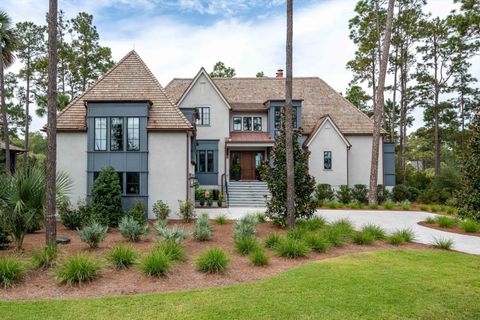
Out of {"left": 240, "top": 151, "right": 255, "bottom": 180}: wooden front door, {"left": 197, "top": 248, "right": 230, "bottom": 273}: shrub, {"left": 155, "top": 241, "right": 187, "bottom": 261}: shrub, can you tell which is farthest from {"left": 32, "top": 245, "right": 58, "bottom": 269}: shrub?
{"left": 240, "top": 151, "right": 255, "bottom": 180}: wooden front door

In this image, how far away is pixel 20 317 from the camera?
480 cm

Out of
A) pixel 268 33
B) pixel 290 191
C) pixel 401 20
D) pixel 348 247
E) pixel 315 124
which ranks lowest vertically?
pixel 348 247

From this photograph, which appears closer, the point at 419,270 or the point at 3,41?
the point at 419,270

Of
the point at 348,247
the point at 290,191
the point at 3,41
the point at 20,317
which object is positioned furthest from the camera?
the point at 3,41

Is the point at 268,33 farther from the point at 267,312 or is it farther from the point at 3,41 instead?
the point at 3,41

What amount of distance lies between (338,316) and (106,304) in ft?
12.9

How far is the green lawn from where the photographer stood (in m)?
4.87

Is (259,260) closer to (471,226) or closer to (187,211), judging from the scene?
(187,211)

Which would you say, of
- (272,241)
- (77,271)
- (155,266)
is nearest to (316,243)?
(272,241)

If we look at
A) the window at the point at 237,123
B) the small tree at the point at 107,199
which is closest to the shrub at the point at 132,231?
the small tree at the point at 107,199

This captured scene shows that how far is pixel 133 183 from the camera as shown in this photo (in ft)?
49.4

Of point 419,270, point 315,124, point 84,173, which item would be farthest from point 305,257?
point 315,124

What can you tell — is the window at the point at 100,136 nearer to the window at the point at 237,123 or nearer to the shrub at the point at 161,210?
the shrub at the point at 161,210

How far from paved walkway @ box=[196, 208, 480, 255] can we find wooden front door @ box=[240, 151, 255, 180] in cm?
634
